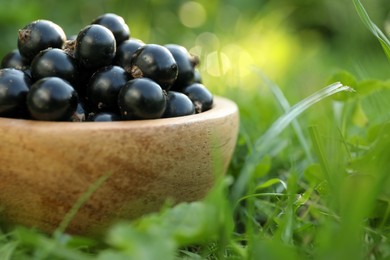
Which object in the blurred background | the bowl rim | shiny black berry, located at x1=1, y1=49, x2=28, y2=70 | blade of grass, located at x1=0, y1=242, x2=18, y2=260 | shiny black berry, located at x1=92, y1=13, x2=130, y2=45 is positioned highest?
shiny black berry, located at x1=92, y1=13, x2=130, y2=45

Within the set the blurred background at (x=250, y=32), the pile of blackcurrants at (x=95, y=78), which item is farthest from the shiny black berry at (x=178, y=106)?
the blurred background at (x=250, y=32)

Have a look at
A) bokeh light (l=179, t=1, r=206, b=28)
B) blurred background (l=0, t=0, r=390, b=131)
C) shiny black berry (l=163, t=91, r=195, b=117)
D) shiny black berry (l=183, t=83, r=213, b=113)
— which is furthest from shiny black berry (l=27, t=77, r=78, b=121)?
bokeh light (l=179, t=1, r=206, b=28)

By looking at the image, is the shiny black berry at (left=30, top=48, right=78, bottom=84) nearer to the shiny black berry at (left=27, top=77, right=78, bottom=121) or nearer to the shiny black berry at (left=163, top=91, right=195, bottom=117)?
the shiny black berry at (left=27, top=77, right=78, bottom=121)

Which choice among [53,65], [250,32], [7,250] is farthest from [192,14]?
[7,250]

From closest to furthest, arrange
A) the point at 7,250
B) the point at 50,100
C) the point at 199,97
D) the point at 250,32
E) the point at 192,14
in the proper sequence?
the point at 7,250 → the point at 50,100 → the point at 199,97 → the point at 250,32 → the point at 192,14

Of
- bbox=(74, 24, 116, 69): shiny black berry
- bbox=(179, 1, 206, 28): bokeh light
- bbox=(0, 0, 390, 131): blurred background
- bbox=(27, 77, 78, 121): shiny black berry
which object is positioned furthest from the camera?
bbox=(179, 1, 206, 28): bokeh light

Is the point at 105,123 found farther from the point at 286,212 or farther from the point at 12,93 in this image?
the point at 286,212
